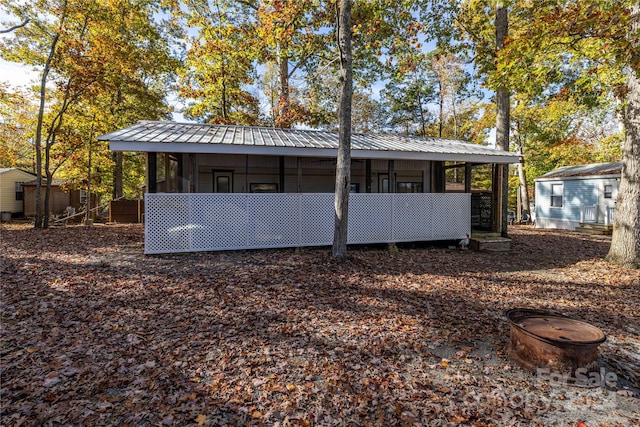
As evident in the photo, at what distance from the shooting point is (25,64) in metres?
13.0

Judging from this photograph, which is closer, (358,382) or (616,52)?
(358,382)

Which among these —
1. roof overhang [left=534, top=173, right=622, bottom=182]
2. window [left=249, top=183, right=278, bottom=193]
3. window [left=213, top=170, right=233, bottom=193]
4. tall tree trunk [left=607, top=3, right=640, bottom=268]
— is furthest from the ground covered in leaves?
roof overhang [left=534, top=173, right=622, bottom=182]

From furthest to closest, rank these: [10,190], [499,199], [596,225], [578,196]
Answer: [10,190] < [578,196] < [596,225] < [499,199]

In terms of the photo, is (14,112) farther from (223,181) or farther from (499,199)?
(499,199)

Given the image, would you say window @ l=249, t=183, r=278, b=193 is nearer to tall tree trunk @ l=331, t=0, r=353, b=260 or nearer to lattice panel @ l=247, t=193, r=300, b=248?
lattice panel @ l=247, t=193, r=300, b=248

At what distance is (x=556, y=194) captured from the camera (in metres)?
19.4

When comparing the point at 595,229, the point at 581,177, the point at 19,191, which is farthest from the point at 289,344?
the point at 19,191

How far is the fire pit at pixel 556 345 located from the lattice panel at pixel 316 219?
6.07 meters

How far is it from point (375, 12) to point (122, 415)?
1066 cm

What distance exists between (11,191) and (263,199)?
2337 cm

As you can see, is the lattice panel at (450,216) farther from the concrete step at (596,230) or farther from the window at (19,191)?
the window at (19,191)

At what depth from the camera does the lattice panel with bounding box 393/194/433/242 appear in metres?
9.84

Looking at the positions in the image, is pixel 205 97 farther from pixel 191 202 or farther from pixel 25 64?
pixel 191 202

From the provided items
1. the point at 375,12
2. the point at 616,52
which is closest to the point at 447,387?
the point at 616,52
